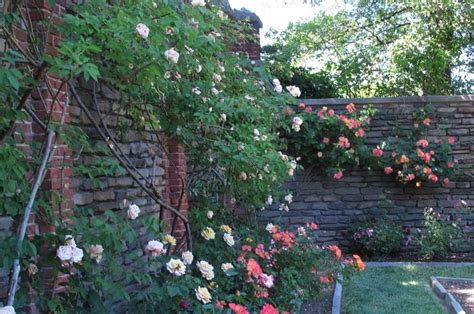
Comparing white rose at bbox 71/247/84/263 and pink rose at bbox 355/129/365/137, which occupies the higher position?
pink rose at bbox 355/129/365/137

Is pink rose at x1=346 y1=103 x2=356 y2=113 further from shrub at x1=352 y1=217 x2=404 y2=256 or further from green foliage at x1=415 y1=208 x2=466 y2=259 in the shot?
green foliage at x1=415 y1=208 x2=466 y2=259

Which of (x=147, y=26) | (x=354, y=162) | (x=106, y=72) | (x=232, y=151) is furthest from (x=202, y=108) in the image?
(x=354, y=162)

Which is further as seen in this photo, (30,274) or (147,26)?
(147,26)

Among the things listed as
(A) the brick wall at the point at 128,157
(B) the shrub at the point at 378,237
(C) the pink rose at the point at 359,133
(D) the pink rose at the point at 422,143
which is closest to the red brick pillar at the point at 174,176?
(A) the brick wall at the point at 128,157

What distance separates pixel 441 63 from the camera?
12.2 meters

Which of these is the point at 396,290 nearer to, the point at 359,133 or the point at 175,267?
the point at 359,133

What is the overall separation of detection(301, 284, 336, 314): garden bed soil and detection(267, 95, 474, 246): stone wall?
2.82 m

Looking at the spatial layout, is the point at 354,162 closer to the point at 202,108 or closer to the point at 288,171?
the point at 288,171

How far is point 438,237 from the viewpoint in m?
8.29

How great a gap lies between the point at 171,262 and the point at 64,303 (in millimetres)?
709

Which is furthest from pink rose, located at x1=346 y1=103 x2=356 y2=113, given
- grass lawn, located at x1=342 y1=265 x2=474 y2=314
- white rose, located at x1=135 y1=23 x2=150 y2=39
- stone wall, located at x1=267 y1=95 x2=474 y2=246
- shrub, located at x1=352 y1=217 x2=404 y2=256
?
white rose, located at x1=135 y1=23 x2=150 y2=39

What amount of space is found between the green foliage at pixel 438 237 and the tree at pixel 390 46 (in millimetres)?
4823

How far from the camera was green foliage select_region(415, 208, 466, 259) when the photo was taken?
8.27 meters

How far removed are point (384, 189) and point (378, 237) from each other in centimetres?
97
